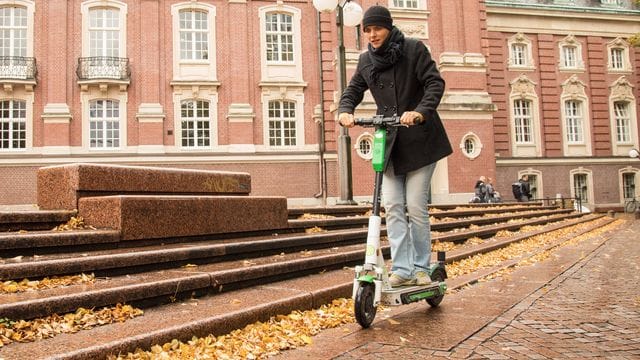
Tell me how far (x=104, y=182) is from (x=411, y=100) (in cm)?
366

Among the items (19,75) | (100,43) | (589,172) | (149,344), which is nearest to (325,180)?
(100,43)

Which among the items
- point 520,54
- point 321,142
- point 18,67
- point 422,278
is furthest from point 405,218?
point 520,54

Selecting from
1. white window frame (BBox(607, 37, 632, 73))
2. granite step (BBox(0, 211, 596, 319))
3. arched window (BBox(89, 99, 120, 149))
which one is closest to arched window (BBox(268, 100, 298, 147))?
arched window (BBox(89, 99, 120, 149))

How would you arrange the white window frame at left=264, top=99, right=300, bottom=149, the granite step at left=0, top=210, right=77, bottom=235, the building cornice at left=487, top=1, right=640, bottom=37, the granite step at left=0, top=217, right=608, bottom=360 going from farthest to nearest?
the building cornice at left=487, top=1, right=640, bottom=37, the white window frame at left=264, top=99, right=300, bottom=149, the granite step at left=0, top=210, right=77, bottom=235, the granite step at left=0, top=217, right=608, bottom=360

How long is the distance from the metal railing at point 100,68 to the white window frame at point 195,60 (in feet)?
7.52

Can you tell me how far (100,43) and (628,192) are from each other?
99.1ft

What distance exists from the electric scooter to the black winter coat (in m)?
A: 0.19

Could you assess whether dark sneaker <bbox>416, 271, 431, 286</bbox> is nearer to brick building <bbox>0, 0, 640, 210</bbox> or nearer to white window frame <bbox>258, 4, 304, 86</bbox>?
brick building <bbox>0, 0, 640, 210</bbox>

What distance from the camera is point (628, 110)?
32.0m

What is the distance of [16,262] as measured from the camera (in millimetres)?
4164

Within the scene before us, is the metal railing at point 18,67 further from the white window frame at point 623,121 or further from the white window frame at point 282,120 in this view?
the white window frame at point 623,121

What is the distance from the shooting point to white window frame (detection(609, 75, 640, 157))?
31297 mm

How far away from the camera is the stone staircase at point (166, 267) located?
3336 millimetres

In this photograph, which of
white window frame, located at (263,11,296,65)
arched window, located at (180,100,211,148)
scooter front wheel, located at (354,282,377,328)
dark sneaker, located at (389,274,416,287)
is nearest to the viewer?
scooter front wheel, located at (354,282,377,328)
